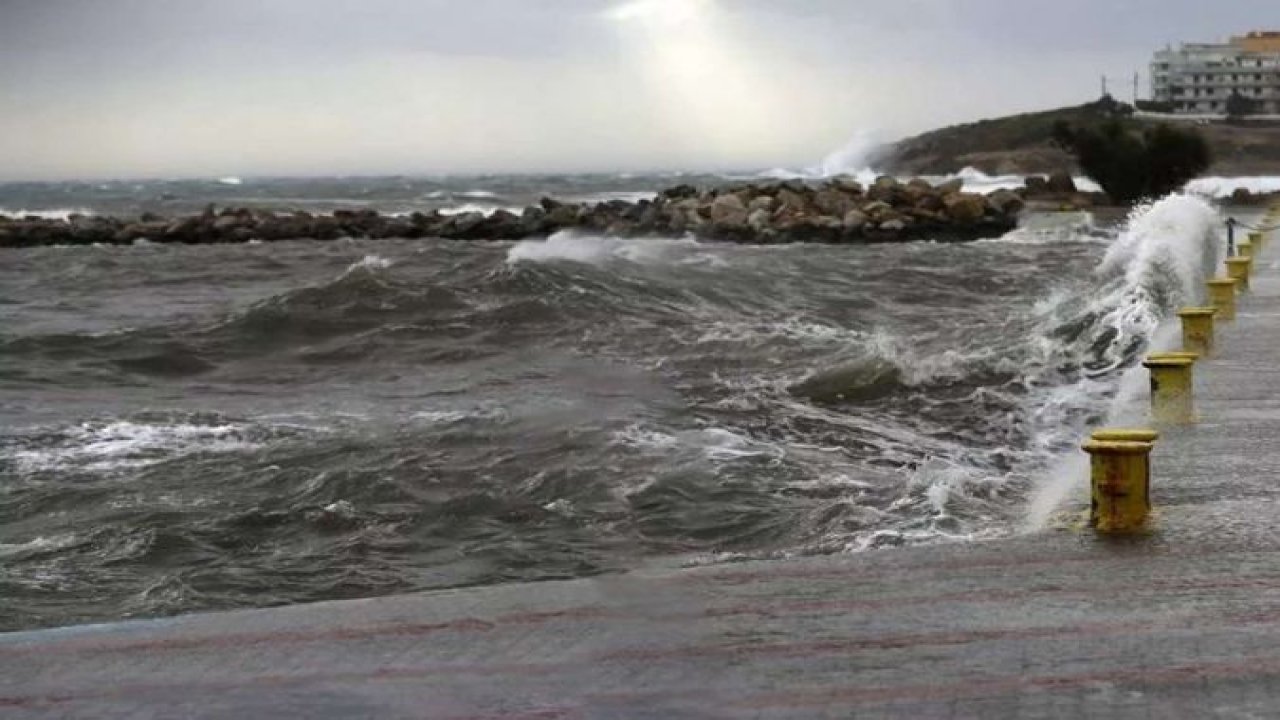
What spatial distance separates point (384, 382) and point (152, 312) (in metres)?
8.60

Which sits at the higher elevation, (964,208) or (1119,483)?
(1119,483)

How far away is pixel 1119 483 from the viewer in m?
5.87

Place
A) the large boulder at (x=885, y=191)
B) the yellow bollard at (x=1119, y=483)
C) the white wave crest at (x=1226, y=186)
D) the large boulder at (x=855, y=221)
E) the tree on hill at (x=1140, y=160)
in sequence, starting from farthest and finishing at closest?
the tree on hill at (x=1140, y=160)
the white wave crest at (x=1226, y=186)
the large boulder at (x=885, y=191)
the large boulder at (x=855, y=221)
the yellow bollard at (x=1119, y=483)

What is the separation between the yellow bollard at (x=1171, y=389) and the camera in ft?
27.1

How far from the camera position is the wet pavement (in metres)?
4.10

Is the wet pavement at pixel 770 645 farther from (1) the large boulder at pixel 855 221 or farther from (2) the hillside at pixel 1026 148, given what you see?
(2) the hillside at pixel 1026 148

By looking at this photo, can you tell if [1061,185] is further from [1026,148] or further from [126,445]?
[1026,148]

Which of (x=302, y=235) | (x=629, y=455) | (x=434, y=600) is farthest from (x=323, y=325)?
(x=302, y=235)

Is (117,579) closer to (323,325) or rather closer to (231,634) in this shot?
(231,634)

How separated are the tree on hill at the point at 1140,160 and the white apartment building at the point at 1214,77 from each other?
2848 inches

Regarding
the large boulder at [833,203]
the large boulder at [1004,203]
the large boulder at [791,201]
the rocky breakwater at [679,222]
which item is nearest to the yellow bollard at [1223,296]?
the rocky breakwater at [679,222]

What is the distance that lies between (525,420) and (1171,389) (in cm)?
422

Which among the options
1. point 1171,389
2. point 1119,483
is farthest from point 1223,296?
point 1119,483

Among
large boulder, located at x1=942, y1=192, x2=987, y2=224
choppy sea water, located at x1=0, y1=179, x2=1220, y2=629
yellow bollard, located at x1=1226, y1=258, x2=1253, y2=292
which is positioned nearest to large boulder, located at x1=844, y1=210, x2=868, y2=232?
large boulder, located at x1=942, y1=192, x2=987, y2=224
